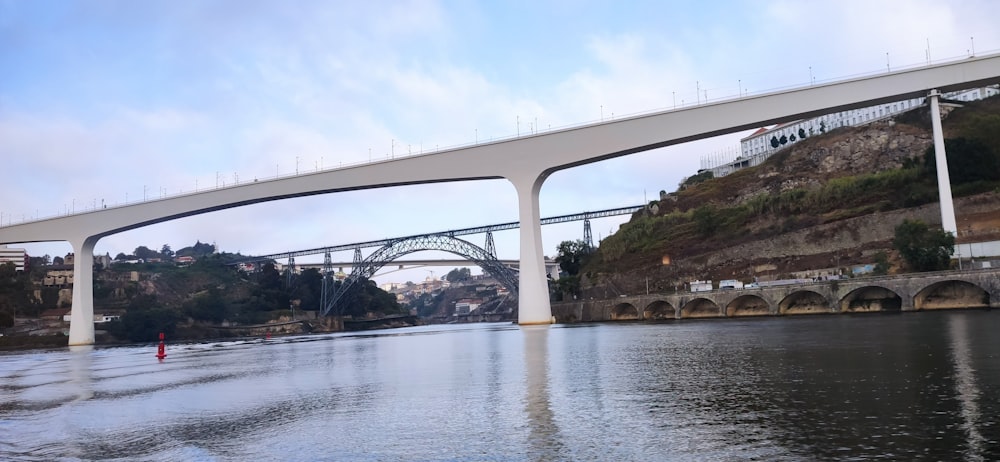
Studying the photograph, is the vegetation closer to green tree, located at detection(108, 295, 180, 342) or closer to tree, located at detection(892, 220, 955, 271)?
tree, located at detection(892, 220, 955, 271)

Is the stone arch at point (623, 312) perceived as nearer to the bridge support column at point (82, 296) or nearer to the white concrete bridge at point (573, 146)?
the white concrete bridge at point (573, 146)

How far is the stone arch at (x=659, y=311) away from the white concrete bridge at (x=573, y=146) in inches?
808

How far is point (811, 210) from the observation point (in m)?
69.0

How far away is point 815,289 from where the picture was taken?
48.5 meters

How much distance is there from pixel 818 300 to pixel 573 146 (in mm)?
21437

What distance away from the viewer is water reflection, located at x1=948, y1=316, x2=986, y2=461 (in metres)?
7.45

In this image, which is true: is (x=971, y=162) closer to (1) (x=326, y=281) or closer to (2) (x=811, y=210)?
(2) (x=811, y=210)

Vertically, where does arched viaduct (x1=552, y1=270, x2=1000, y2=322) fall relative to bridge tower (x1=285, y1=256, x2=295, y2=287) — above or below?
below

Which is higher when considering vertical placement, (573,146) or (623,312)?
(573,146)

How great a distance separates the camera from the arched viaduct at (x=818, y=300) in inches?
1607

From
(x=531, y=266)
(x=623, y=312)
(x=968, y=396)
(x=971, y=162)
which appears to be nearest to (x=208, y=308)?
(x=623, y=312)

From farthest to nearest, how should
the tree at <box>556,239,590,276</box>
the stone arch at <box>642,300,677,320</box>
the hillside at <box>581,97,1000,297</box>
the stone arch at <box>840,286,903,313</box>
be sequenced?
the tree at <box>556,239,590,276</box> < the stone arch at <box>642,300,677,320</box> < the hillside at <box>581,97,1000,297</box> < the stone arch at <box>840,286,903,313</box>

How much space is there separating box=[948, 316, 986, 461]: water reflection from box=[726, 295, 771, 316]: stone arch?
34.6 metres

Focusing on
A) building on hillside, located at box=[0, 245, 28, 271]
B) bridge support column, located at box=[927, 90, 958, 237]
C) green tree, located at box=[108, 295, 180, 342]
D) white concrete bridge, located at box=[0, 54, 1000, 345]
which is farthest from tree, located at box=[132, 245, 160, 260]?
bridge support column, located at box=[927, 90, 958, 237]
